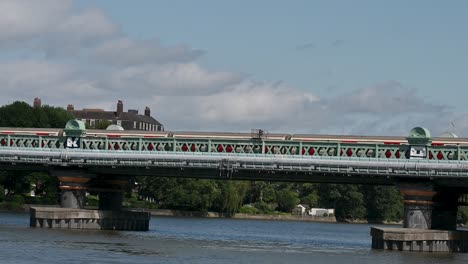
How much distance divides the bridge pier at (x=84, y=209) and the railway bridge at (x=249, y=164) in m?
0.08

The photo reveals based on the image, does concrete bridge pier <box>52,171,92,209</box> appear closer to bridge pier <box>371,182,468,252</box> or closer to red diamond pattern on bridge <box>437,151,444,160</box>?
bridge pier <box>371,182,468,252</box>

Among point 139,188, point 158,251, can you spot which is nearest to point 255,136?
point 158,251

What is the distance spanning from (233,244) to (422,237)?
16.2 metres

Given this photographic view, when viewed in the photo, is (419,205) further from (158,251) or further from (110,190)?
(110,190)

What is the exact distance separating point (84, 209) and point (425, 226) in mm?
29234

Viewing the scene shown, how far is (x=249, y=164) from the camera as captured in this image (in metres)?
Answer: 97.4

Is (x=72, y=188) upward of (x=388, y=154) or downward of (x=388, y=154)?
downward

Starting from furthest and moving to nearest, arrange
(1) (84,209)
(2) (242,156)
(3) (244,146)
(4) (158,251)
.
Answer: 1. (1) (84,209)
2. (3) (244,146)
3. (2) (242,156)
4. (4) (158,251)

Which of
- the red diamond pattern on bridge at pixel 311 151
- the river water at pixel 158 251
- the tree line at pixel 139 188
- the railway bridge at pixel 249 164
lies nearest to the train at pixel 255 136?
the railway bridge at pixel 249 164

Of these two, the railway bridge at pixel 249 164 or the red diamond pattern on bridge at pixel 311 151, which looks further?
Result: the red diamond pattern on bridge at pixel 311 151

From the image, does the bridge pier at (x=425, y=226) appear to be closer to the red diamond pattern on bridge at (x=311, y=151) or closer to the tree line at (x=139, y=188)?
the red diamond pattern on bridge at (x=311, y=151)

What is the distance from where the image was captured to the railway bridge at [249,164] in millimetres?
92938

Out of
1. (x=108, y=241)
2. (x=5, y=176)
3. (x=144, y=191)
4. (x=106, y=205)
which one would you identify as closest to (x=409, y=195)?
(x=108, y=241)

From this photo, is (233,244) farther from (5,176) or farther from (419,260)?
(5,176)
